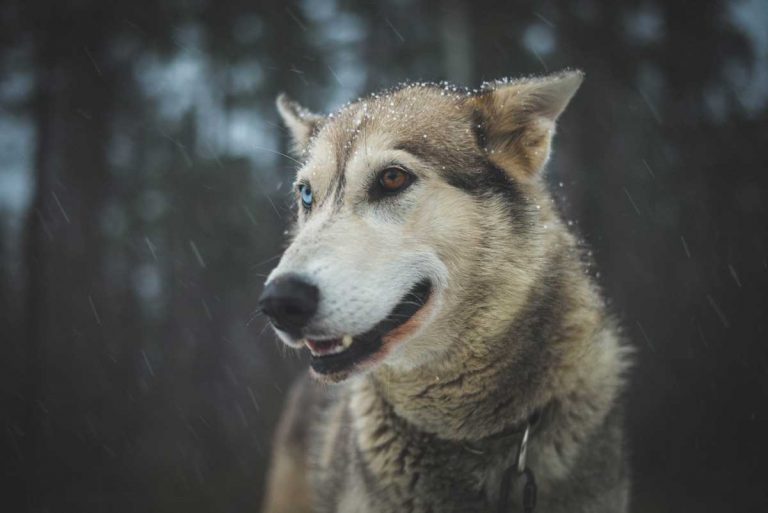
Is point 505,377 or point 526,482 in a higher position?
point 505,377

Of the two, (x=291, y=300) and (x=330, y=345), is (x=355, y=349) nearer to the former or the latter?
(x=330, y=345)

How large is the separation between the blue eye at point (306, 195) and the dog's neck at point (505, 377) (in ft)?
2.91

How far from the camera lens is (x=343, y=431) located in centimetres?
286

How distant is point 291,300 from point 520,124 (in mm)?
1380

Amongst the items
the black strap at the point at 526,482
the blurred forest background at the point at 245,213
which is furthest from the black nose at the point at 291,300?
the blurred forest background at the point at 245,213

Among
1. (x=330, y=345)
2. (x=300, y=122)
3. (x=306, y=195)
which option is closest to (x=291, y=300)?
(x=330, y=345)

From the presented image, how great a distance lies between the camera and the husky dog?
6.56 ft

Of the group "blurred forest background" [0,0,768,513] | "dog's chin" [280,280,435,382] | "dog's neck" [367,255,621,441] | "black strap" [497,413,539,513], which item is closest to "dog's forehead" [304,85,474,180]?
"dog's chin" [280,280,435,382]

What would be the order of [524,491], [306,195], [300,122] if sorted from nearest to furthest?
[524,491] < [306,195] < [300,122]

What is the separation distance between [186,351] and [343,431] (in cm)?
721

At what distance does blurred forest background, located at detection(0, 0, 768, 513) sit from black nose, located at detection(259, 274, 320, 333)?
12.3 ft

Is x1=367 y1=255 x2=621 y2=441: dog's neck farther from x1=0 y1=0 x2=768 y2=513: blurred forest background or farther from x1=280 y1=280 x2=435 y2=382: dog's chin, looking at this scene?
x1=0 y1=0 x2=768 y2=513: blurred forest background

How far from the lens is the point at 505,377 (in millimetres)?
2135

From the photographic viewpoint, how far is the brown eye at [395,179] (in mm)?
2160
